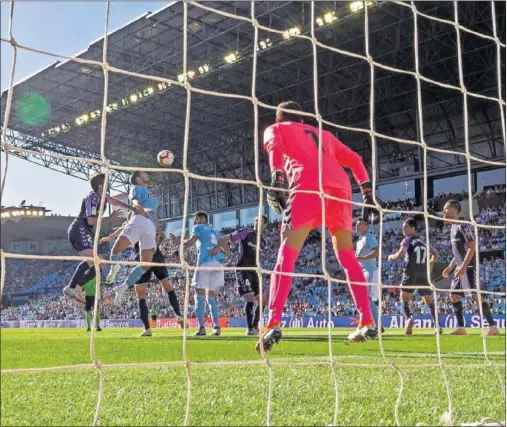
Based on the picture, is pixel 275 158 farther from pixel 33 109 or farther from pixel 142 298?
pixel 33 109

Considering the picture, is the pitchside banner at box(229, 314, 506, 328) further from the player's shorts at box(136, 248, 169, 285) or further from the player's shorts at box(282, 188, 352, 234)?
the player's shorts at box(282, 188, 352, 234)

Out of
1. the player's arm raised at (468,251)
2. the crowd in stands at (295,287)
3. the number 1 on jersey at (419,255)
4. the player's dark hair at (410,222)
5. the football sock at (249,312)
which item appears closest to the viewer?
the player's arm raised at (468,251)

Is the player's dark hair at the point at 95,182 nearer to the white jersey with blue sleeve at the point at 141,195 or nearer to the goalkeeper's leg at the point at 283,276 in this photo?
the white jersey with blue sleeve at the point at 141,195

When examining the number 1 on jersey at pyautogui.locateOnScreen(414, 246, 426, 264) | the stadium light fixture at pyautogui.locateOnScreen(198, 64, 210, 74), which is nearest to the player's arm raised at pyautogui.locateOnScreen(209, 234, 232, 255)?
the number 1 on jersey at pyautogui.locateOnScreen(414, 246, 426, 264)

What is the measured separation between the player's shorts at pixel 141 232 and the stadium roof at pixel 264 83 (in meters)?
10.6

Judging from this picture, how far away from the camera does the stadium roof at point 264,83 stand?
54.0ft

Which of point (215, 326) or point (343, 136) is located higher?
point (343, 136)

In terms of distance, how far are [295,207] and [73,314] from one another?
13.8 metres

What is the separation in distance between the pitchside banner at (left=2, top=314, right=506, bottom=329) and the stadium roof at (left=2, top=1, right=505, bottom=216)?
4.38 meters

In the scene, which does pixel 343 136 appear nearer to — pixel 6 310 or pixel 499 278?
pixel 499 278

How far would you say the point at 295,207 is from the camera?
11.3ft

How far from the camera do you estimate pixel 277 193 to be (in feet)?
10.9

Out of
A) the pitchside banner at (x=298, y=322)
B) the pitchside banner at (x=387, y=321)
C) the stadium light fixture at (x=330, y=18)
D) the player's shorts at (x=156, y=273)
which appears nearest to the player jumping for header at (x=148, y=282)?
the player's shorts at (x=156, y=273)

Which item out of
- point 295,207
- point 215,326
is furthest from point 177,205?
point 295,207
